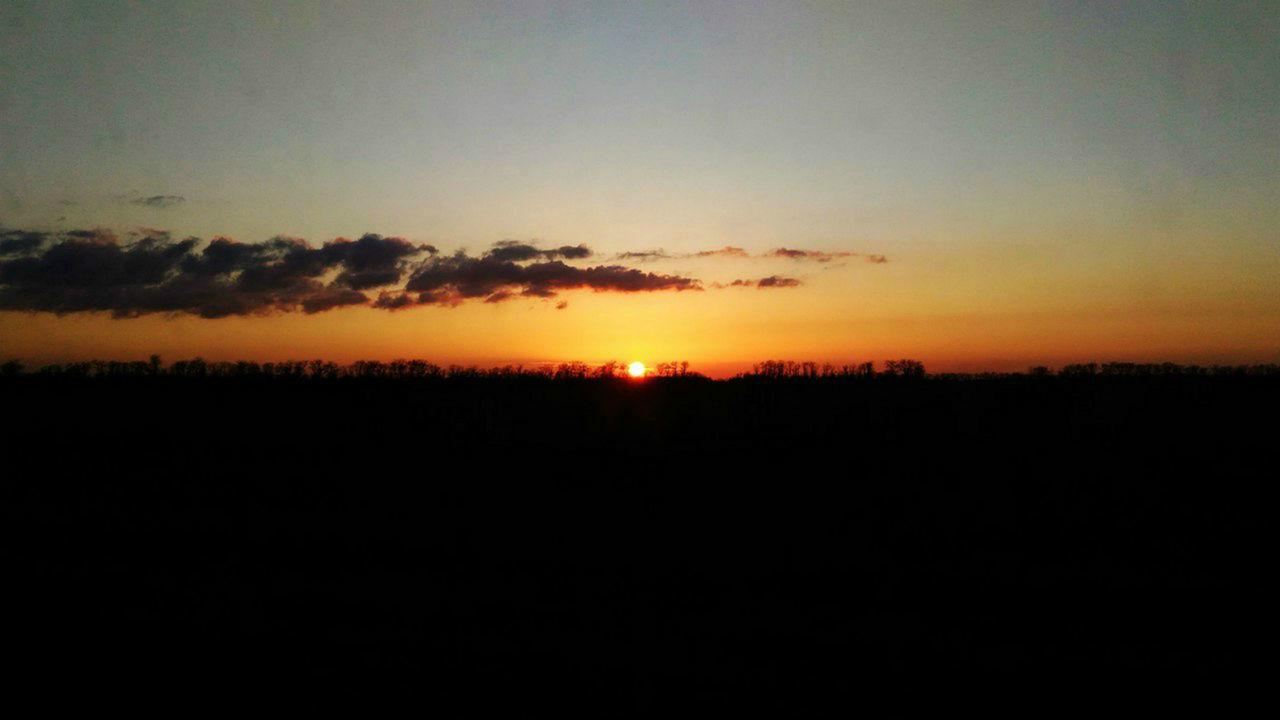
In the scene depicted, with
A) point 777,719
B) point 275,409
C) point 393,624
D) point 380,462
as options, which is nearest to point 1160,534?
point 777,719

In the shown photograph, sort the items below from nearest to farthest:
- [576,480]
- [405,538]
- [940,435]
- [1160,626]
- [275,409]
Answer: [1160,626], [405,538], [576,480], [940,435], [275,409]

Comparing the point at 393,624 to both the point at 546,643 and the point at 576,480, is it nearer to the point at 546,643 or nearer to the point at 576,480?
the point at 546,643

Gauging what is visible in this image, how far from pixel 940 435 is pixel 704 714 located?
713 inches

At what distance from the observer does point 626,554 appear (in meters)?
9.70

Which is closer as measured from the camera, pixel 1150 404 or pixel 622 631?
pixel 622 631

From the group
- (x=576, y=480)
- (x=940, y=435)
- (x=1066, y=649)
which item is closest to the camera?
(x=1066, y=649)

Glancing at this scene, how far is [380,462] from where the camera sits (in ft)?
54.4

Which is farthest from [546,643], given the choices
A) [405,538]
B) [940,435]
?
[940,435]

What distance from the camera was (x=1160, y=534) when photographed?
10.9 meters

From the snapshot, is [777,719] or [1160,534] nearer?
[777,719]

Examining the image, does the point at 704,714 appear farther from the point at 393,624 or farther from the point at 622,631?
the point at 393,624

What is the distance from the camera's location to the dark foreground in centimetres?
644

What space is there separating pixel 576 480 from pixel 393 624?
8.17 m

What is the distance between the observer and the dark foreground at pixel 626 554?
6441 millimetres
